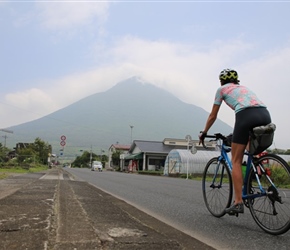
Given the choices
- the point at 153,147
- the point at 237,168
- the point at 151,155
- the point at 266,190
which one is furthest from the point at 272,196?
the point at 153,147

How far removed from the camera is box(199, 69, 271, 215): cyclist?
11.4ft

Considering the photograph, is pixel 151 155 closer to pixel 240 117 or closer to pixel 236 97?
pixel 236 97

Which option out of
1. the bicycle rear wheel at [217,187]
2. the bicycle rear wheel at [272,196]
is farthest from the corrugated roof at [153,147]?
the bicycle rear wheel at [272,196]

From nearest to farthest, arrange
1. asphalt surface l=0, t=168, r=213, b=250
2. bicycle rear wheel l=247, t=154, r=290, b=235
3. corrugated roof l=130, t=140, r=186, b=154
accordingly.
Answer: asphalt surface l=0, t=168, r=213, b=250 < bicycle rear wheel l=247, t=154, r=290, b=235 < corrugated roof l=130, t=140, r=186, b=154

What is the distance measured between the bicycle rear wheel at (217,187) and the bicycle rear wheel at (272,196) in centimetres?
50

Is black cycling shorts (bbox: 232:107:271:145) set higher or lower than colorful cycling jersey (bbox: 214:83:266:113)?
lower

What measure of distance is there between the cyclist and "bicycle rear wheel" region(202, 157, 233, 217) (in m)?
0.33

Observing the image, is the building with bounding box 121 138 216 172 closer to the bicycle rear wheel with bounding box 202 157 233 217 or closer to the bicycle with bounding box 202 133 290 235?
the bicycle rear wheel with bounding box 202 157 233 217

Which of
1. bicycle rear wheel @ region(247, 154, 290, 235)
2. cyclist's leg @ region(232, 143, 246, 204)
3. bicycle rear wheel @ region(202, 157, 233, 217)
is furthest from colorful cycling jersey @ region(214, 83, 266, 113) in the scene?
bicycle rear wheel @ region(202, 157, 233, 217)

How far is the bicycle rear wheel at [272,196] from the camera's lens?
10.6 feet

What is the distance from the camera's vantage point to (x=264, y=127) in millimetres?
3342

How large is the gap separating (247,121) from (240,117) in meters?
0.09

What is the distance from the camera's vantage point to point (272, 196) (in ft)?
11.0

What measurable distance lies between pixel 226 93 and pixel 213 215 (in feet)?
5.27
